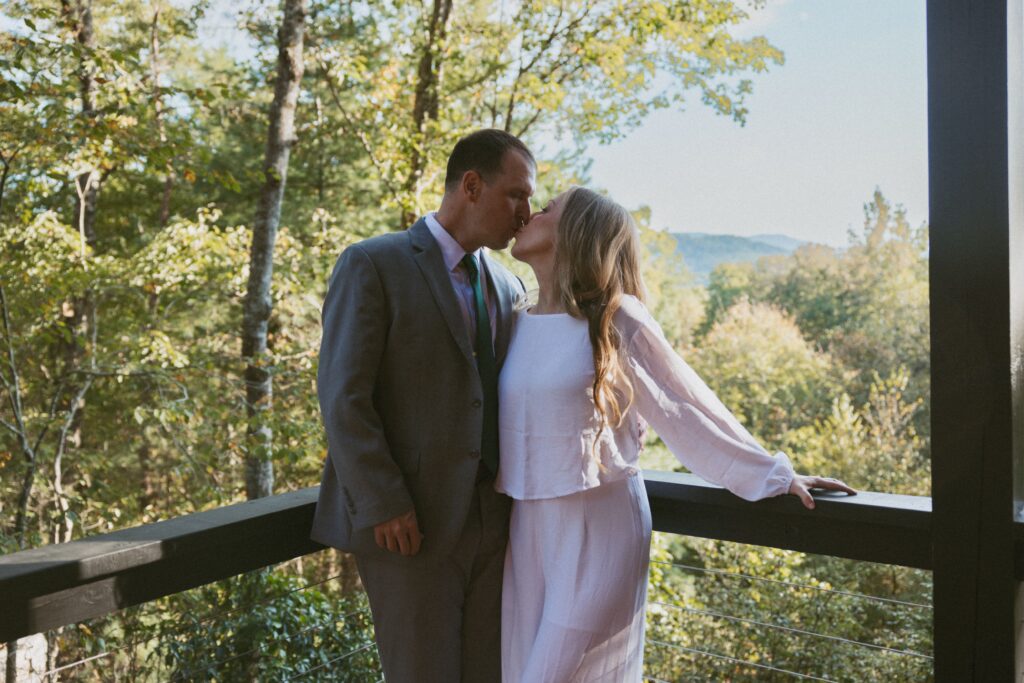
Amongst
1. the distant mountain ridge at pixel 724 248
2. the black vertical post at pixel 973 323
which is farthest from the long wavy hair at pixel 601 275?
the distant mountain ridge at pixel 724 248

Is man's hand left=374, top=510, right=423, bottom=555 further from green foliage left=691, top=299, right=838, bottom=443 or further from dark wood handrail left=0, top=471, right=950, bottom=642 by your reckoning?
green foliage left=691, top=299, right=838, bottom=443

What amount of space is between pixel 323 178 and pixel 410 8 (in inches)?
102

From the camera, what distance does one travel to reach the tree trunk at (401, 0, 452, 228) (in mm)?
8008

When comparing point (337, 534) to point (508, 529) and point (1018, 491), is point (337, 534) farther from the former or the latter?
point (1018, 491)

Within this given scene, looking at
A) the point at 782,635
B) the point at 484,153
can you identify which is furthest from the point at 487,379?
the point at 782,635

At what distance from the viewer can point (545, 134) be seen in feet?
37.4

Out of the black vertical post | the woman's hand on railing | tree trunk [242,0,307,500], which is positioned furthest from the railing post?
tree trunk [242,0,307,500]

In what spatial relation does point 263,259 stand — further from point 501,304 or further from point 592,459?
point 592,459

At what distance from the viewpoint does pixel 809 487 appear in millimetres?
1867

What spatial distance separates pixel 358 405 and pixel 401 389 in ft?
0.41

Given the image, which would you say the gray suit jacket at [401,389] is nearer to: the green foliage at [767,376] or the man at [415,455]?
the man at [415,455]

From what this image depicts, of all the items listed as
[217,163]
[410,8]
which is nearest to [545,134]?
[410,8]

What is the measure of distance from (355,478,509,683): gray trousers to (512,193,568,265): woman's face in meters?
0.52

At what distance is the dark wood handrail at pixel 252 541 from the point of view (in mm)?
1515
